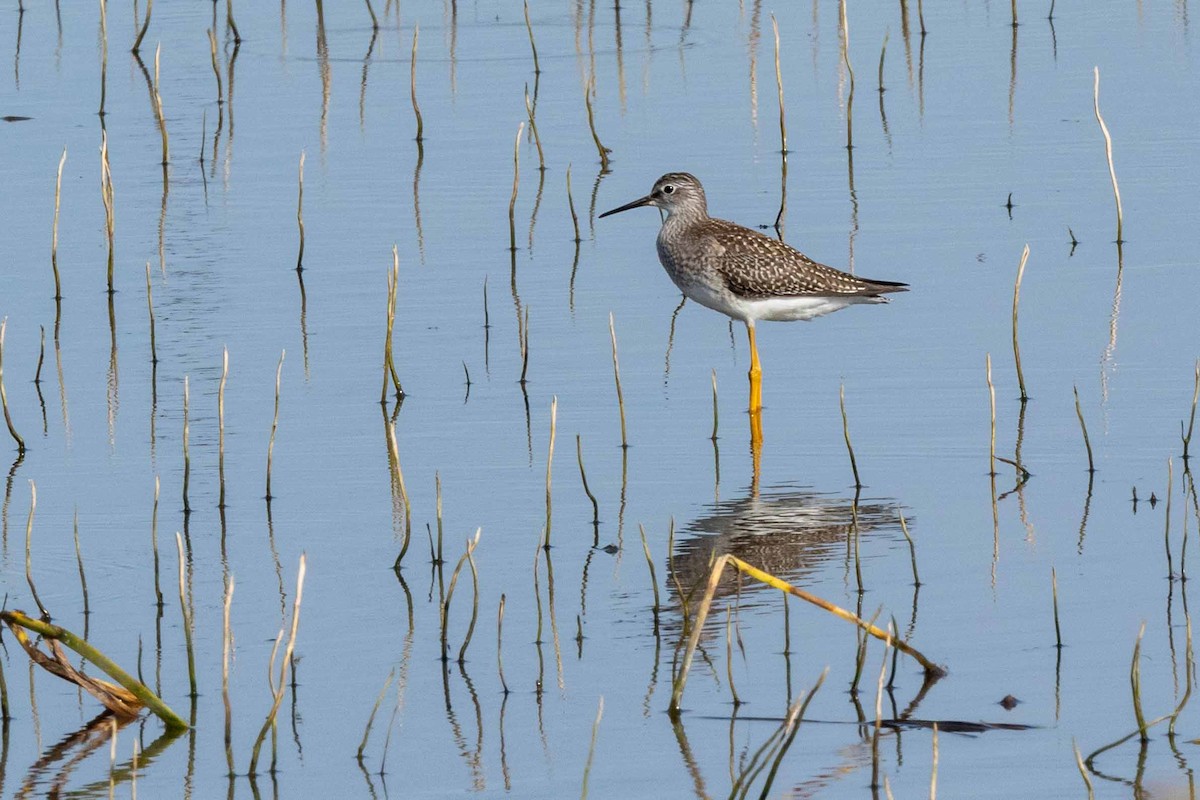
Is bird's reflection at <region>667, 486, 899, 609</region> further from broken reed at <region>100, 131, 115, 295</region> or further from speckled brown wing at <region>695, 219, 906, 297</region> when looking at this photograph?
broken reed at <region>100, 131, 115, 295</region>

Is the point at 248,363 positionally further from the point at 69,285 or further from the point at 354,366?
the point at 69,285

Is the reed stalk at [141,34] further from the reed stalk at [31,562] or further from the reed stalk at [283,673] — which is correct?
the reed stalk at [283,673]

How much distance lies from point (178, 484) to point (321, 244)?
4.35 metres

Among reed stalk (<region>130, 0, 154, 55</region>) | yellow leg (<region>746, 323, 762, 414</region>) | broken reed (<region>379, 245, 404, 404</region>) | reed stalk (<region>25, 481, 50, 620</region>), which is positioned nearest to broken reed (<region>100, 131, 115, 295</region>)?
broken reed (<region>379, 245, 404, 404</region>)

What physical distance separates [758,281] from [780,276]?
120mm

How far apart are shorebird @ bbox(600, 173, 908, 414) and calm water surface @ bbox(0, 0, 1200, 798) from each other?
0.31 m

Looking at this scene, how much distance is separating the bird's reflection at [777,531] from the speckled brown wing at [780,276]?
2.21 meters

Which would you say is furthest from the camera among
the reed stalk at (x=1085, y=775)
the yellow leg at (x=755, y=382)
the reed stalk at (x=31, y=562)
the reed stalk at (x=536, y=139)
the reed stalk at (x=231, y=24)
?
the reed stalk at (x=231, y=24)

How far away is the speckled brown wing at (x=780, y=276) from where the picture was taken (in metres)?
10.4

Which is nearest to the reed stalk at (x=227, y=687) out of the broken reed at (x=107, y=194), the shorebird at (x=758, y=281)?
the shorebird at (x=758, y=281)

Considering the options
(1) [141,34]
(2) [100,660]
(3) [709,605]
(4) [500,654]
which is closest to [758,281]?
(4) [500,654]

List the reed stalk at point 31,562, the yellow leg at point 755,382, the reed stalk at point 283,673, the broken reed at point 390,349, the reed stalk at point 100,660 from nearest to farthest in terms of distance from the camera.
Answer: the reed stalk at point 283,673
the reed stalk at point 100,660
the reed stalk at point 31,562
the broken reed at point 390,349
the yellow leg at point 755,382

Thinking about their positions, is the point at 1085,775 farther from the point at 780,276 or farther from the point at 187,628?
the point at 780,276

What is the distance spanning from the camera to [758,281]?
1048 cm
